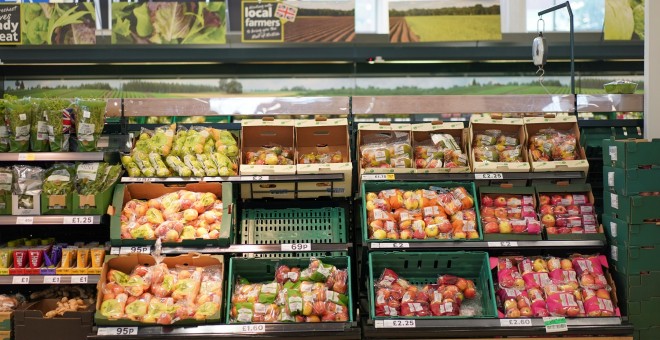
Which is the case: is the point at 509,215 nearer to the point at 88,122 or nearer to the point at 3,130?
Result: the point at 88,122

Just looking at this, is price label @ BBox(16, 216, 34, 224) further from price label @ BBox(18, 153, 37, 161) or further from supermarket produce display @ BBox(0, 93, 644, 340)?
price label @ BBox(18, 153, 37, 161)

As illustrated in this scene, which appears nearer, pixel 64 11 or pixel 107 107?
pixel 107 107

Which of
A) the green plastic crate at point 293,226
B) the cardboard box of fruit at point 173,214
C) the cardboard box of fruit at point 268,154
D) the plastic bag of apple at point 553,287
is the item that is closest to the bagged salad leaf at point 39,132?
the cardboard box of fruit at point 173,214

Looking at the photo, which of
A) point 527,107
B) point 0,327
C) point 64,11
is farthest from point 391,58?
point 0,327

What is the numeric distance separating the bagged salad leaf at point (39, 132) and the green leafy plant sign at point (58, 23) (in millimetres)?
1985

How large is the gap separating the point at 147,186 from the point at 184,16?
247cm

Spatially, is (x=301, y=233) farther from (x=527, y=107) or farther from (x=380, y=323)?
(x=527, y=107)

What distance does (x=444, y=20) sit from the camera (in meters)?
6.14

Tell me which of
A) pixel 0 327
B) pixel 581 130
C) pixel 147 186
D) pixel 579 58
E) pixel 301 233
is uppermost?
pixel 579 58

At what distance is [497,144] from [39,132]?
3016 millimetres

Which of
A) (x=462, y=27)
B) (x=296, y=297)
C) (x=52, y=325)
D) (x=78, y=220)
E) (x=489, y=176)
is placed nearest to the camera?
(x=296, y=297)

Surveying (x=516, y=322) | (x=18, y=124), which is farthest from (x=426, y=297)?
(x=18, y=124)

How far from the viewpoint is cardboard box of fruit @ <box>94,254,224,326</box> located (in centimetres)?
359

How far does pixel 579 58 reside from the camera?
736 cm
